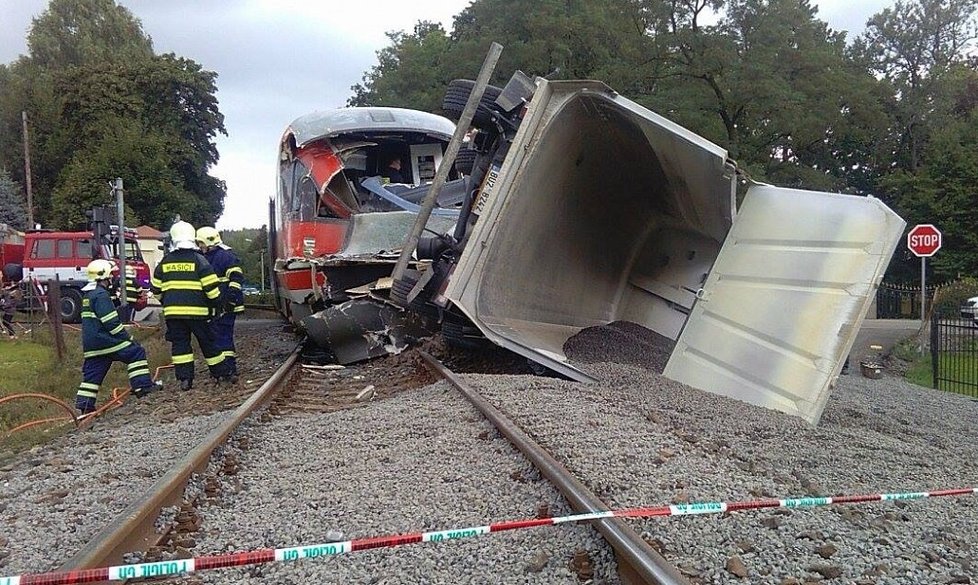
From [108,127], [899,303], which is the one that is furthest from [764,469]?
[108,127]

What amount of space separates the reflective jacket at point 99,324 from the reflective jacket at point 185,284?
16.5 inches

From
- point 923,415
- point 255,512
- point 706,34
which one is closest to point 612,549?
point 255,512

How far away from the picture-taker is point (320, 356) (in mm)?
9492

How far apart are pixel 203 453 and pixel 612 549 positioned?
7.16ft

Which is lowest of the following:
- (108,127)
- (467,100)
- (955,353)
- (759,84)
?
(955,353)

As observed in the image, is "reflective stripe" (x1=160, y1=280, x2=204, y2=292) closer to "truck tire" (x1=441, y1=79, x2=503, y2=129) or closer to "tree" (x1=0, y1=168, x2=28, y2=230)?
"truck tire" (x1=441, y1=79, x2=503, y2=129)

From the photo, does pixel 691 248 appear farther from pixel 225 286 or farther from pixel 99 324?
pixel 99 324

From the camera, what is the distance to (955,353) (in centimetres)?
1053

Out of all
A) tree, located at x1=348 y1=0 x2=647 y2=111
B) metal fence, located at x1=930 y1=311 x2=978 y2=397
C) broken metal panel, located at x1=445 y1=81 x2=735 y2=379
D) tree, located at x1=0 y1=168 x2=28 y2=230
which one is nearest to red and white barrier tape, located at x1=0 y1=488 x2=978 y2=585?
broken metal panel, located at x1=445 y1=81 x2=735 y2=379

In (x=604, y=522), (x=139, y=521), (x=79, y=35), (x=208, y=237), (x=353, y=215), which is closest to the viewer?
(x=604, y=522)

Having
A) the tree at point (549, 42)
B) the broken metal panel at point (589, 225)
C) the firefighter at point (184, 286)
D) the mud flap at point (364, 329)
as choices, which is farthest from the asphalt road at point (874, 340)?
the tree at point (549, 42)

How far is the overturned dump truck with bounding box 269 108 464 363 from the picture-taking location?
8.40m

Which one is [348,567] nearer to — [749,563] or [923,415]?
[749,563]

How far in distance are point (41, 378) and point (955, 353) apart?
440 inches
